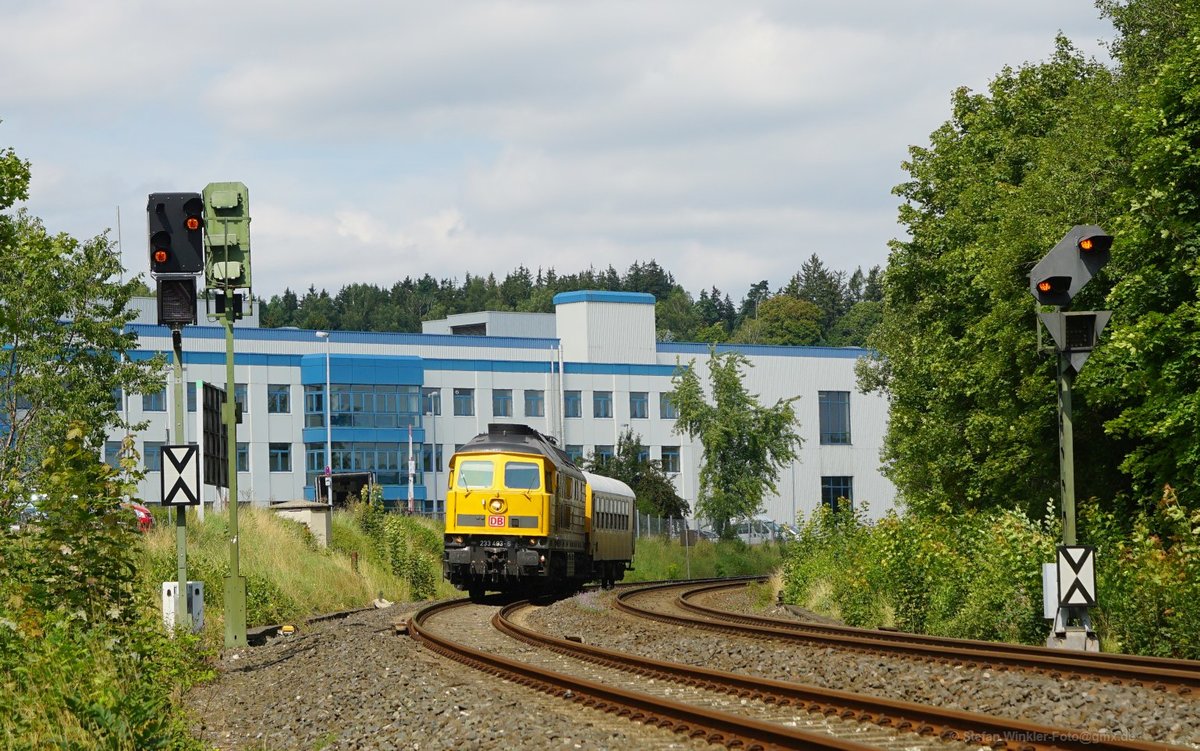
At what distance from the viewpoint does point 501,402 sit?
90438 millimetres

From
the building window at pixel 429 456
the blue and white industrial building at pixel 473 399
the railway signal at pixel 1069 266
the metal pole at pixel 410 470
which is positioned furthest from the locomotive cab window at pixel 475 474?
the building window at pixel 429 456

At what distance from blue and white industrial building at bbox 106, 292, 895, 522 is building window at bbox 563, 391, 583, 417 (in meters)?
0.11

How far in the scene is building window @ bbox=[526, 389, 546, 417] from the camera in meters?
91.5

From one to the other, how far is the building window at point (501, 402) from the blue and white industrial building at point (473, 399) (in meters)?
0.08

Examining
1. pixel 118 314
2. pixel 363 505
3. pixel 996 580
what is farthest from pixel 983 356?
pixel 118 314

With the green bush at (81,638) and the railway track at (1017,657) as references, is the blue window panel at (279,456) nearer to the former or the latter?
the railway track at (1017,657)

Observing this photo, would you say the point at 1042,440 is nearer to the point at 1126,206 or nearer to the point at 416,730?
the point at 1126,206

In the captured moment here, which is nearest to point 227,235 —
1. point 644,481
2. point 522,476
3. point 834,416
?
point 522,476

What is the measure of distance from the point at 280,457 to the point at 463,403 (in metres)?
11.5

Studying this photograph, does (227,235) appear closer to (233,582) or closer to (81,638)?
(233,582)

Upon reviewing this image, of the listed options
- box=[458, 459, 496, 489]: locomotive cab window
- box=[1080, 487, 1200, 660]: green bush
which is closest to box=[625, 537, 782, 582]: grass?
box=[458, 459, 496, 489]: locomotive cab window

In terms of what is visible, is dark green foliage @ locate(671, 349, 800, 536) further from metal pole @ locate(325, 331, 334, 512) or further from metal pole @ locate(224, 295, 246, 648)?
metal pole @ locate(224, 295, 246, 648)

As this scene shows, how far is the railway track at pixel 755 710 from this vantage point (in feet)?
31.6

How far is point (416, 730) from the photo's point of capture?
452 inches
